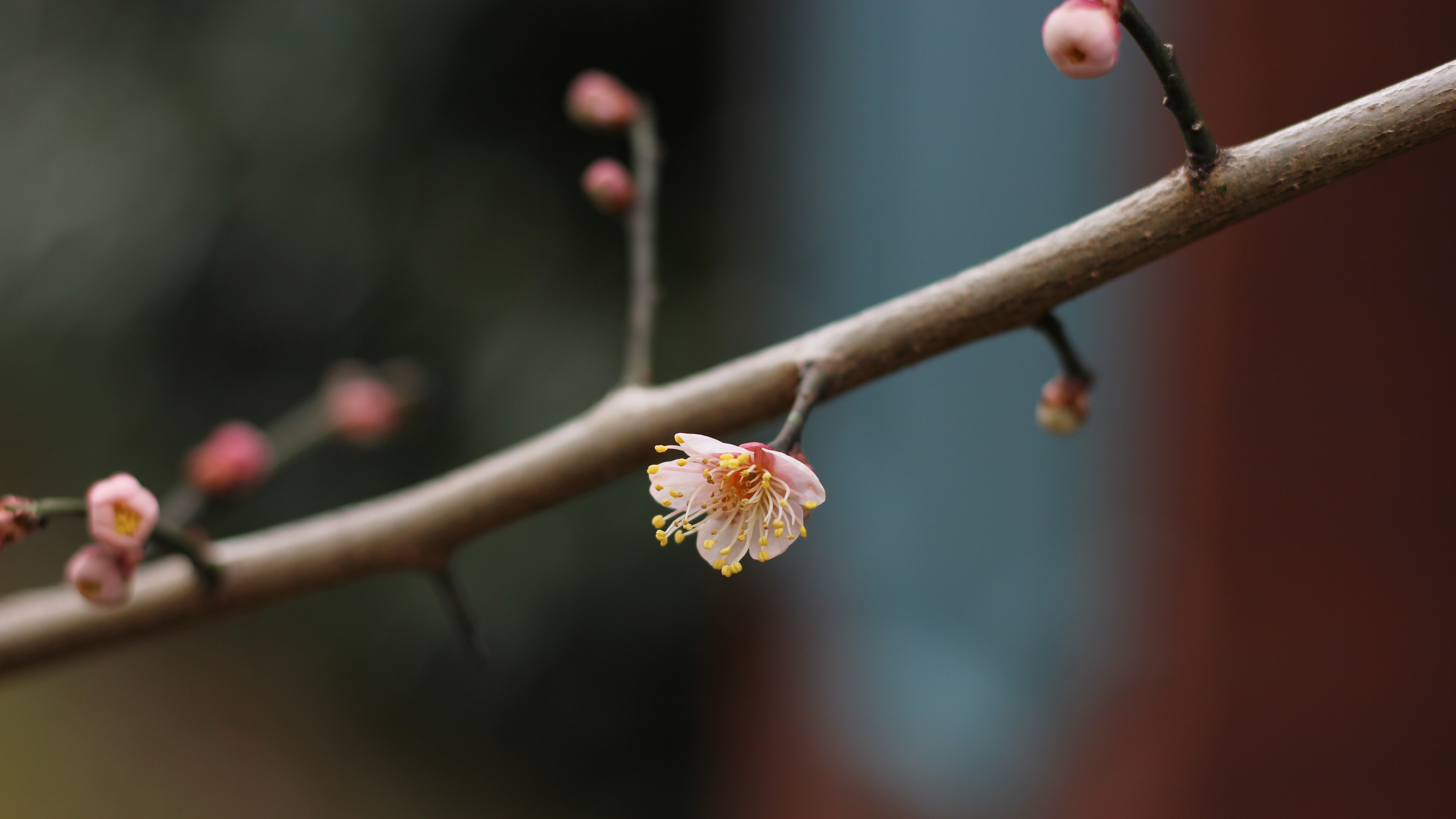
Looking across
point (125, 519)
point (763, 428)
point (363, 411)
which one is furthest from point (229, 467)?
point (763, 428)

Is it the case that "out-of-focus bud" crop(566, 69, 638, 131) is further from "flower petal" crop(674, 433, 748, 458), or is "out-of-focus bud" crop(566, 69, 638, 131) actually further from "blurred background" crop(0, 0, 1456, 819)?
"blurred background" crop(0, 0, 1456, 819)

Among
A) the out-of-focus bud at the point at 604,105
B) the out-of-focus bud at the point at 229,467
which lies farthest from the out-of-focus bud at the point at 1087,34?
the out-of-focus bud at the point at 229,467

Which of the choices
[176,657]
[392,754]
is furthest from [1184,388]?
[176,657]

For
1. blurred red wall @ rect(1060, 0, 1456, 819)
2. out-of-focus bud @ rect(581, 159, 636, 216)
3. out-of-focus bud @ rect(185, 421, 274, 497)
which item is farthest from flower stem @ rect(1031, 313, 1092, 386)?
blurred red wall @ rect(1060, 0, 1456, 819)

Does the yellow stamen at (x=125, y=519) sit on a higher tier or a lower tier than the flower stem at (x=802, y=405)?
higher

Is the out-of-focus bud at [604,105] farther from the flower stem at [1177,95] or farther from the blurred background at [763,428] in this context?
the blurred background at [763,428]

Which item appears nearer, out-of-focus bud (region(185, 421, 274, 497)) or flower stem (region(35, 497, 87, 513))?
flower stem (region(35, 497, 87, 513))

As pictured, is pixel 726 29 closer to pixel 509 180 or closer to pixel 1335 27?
pixel 509 180
